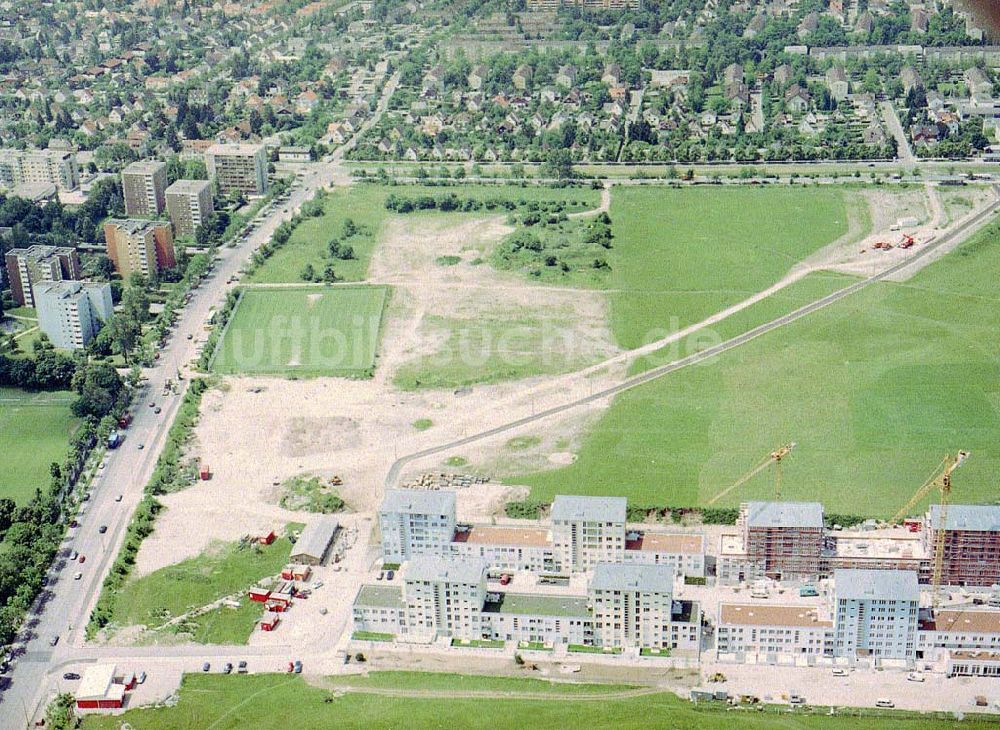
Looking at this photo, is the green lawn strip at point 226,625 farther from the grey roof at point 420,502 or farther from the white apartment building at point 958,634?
the white apartment building at point 958,634

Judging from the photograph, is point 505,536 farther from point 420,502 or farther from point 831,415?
point 831,415

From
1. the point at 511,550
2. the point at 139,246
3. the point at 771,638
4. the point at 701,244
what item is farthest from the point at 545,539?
the point at 139,246

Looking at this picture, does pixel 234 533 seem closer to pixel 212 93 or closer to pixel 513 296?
pixel 513 296

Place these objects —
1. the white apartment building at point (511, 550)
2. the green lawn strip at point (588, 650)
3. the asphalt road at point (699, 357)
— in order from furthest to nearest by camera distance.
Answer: the asphalt road at point (699, 357) → the white apartment building at point (511, 550) → the green lawn strip at point (588, 650)

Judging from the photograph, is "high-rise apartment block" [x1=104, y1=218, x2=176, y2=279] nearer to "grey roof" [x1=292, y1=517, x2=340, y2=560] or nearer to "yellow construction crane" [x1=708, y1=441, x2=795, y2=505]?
"grey roof" [x1=292, y1=517, x2=340, y2=560]

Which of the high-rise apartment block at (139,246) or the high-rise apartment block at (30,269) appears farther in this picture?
the high-rise apartment block at (139,246)

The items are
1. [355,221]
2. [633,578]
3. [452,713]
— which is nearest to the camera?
[452,713]

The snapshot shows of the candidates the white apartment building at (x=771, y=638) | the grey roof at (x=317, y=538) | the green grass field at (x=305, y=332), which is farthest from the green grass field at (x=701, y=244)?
the white apartment building at (x=771, y=638)
